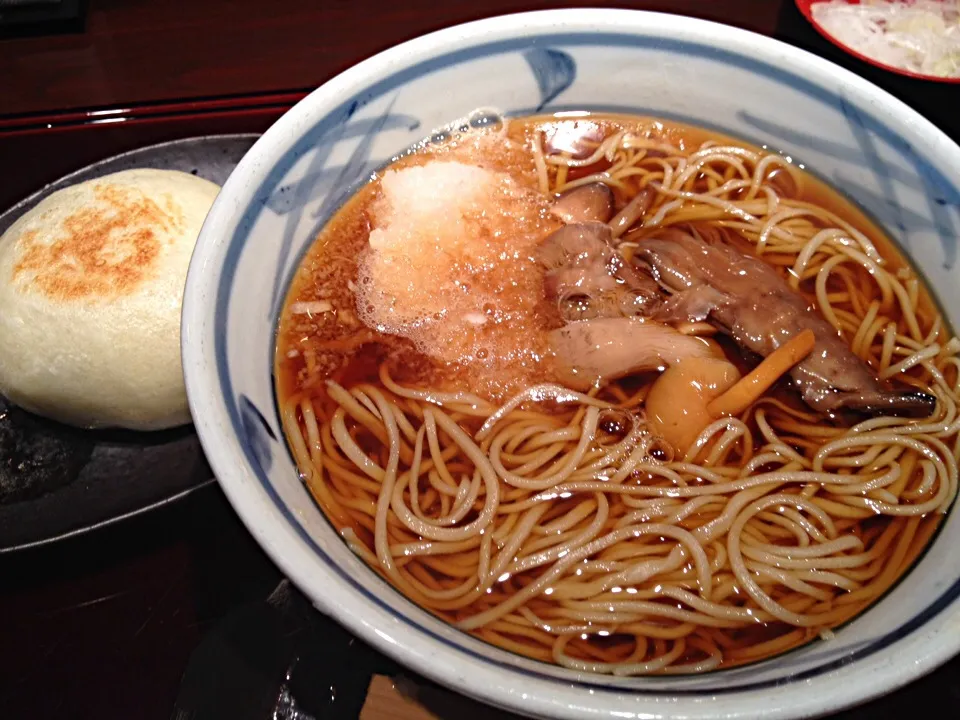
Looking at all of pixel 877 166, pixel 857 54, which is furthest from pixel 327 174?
pixel 857 54

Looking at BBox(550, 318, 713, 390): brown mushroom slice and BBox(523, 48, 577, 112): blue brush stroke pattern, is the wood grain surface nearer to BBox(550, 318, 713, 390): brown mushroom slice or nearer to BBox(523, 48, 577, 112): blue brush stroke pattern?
BBox(523, 48, 577, 112): blue brush stroke pattern

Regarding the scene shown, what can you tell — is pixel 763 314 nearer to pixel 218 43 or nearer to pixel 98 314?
pixel 98 314

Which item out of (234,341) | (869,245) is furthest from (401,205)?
(869,245)

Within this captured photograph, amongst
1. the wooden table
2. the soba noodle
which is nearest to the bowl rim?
the soba noodle

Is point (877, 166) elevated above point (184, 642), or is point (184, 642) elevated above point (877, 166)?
point (877, 166)

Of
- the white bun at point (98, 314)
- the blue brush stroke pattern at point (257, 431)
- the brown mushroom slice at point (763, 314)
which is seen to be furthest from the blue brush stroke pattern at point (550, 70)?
the blue brush stroke pattern at point (257, 431)

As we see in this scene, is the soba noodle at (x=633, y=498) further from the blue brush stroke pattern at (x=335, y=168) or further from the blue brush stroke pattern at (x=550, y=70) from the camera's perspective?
the blue brush stroke pattern at (x=550, y=70)
